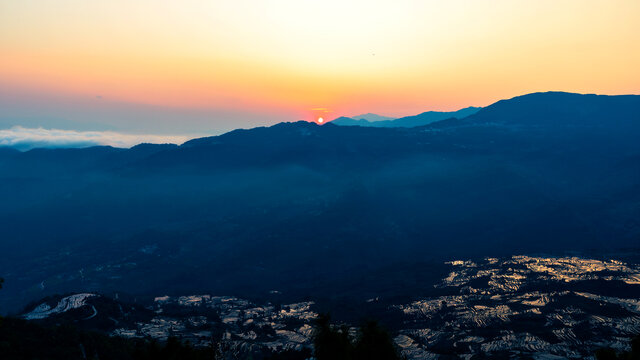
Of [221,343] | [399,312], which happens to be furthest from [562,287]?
[221,343]

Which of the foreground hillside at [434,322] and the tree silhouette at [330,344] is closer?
the tree silhouette at [330,344]

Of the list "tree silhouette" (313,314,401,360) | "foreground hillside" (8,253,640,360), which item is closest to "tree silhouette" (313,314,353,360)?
"tree silhouette" (313,314,401,360)

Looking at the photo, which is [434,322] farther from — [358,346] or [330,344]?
[330,344]

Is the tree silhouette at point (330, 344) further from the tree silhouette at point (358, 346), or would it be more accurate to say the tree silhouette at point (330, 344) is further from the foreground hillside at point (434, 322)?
the foreground hillside at point (434, 322)

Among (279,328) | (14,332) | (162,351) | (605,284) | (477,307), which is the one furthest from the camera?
(605,284)

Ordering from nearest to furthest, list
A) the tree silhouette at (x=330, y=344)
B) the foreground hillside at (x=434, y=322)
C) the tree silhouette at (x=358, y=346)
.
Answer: the tree silhouette at (x=358, y=346) → the tree silhouette at (x=330, y=344) → the foreground hillside at (x=434, y=322)

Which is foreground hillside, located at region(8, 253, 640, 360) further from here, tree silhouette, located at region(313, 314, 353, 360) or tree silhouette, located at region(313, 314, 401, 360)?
tree silhouette, located at region(313, 314, 401, 360)

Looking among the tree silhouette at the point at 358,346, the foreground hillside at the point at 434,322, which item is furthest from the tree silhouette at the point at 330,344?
the foreground hillside at the point at 434,322

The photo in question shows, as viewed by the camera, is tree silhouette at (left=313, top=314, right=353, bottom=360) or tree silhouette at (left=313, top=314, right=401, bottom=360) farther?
tree silhouette at (left=313, top=314, right=353, bottom=360)

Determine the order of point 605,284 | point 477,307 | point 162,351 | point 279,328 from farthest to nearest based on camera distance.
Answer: point 605,284
point 477,307
point 279,328
point 162,351

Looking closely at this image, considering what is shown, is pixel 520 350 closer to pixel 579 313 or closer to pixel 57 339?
pixel 579 313

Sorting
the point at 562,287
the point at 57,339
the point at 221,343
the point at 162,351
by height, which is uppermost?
the point at 162,351
